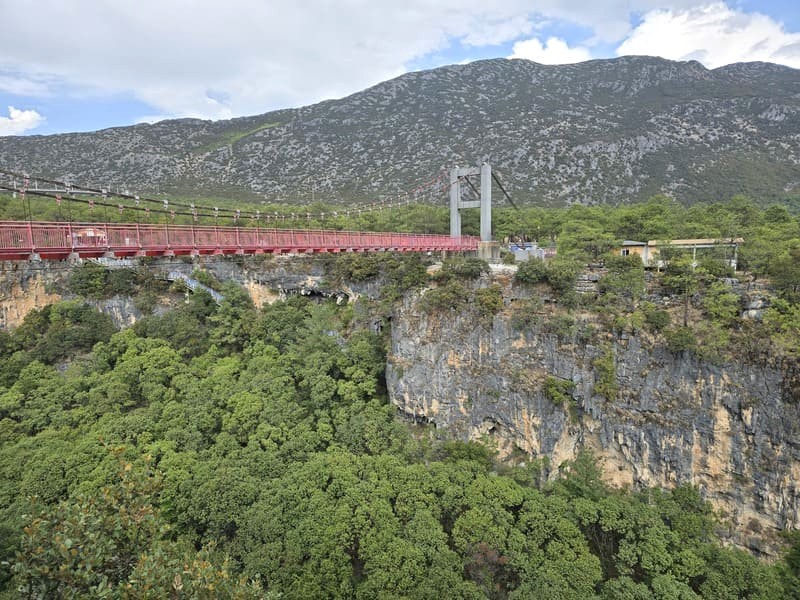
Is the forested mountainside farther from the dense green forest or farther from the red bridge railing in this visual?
the red bridge railing

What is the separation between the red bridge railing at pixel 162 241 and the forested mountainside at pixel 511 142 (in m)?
33.1

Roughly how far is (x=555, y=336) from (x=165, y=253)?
14.4m

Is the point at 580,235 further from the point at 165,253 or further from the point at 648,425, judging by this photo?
the point at 165,253

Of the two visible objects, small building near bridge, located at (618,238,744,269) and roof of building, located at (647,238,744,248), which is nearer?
small building near bridge, located at (618,238,744,269)

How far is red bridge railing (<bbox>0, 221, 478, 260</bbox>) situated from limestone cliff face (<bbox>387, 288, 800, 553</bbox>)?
4.83 metres

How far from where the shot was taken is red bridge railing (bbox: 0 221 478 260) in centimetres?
901

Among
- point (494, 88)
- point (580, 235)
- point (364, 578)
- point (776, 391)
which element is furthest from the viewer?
point (494, 88)

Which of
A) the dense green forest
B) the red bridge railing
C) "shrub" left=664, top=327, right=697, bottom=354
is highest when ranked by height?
the red bridge railing

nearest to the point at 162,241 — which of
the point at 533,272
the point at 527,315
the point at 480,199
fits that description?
the point at 527,315

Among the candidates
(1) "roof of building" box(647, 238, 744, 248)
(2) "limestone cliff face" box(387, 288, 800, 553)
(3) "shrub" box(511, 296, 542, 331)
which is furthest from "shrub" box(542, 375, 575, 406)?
(1) "roof of building" box(647, 238, 744, 248)

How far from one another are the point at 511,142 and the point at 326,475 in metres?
55.3

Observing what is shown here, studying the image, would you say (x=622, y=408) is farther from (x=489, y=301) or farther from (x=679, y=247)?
(x=679, y=247)

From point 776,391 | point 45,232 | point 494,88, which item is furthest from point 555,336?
point 494,88

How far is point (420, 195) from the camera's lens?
51.7 m
